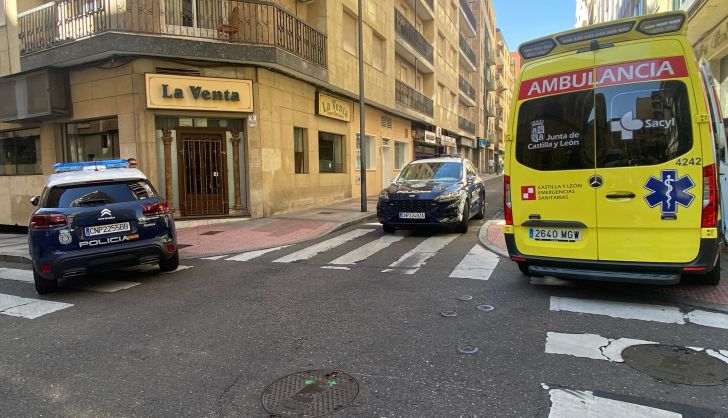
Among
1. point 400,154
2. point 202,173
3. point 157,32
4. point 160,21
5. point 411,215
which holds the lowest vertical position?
point 411,215

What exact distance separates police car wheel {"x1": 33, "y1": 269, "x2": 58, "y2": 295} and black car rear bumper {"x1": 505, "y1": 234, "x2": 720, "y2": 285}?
598 centimetres

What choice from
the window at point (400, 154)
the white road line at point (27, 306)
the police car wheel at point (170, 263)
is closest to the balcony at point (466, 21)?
A: the window at point (400, 154)

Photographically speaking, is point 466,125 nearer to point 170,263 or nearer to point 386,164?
point 386,164

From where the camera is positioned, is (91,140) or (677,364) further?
(91,140)

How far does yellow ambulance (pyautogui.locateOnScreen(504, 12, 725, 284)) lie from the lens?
4430 mm

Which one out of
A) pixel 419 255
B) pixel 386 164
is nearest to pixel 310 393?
pixel 419 255

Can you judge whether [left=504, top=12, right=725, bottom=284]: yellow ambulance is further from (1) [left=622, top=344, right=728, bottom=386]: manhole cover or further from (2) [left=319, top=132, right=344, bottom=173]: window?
(2) [left=319, top=132, right=344, bottom=173]: window

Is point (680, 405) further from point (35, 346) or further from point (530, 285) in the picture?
point (35, 346)

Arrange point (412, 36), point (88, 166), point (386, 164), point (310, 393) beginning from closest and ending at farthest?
point (310, 393) < point (88, 166) < point (386, 164) < point (412, 36)

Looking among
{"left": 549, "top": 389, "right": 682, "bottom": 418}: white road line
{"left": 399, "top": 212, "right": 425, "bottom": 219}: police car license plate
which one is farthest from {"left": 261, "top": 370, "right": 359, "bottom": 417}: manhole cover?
{"left": 399, "top": 212, "right": 425, "bottom": 219}: police car license plate

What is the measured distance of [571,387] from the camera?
312 centimetres

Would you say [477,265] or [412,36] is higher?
[412,36]

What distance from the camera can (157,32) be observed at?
12.0 m

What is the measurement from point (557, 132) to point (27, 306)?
6.55 m
